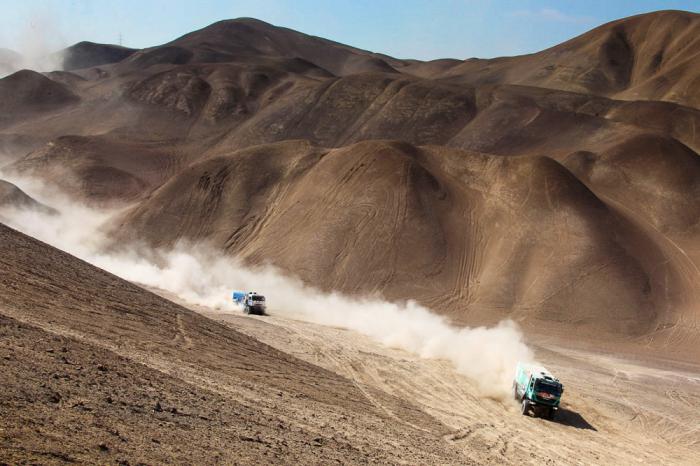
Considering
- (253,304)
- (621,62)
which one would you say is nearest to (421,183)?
(253,304)

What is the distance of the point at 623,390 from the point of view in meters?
37.0

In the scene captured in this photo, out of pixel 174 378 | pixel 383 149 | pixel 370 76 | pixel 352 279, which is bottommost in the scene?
pixel 174 378

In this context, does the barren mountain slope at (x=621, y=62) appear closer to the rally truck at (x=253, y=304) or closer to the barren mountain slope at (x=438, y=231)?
the barren mountain slope at (x=438, y=231)

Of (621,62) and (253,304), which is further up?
(621,62)

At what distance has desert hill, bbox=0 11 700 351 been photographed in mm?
57281

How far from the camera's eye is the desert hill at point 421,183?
5728 centimetres

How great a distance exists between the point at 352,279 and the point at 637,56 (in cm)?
12803

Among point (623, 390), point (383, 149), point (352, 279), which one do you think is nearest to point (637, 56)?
point (383, 149)

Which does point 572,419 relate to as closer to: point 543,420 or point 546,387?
point 543,420

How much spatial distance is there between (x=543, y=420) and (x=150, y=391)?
55.5 ft

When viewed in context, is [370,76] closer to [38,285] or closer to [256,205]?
[256,205]

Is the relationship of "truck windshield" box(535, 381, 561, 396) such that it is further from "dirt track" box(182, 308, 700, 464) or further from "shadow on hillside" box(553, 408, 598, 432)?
"shadow on hillside" box(553, 408, 598, 432)

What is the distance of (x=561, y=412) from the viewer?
30.6m

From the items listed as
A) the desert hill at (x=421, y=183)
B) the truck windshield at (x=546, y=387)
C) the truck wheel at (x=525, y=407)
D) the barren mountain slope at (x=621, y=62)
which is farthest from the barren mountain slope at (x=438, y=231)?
the barren mountain slope at (x=621, y=62)
